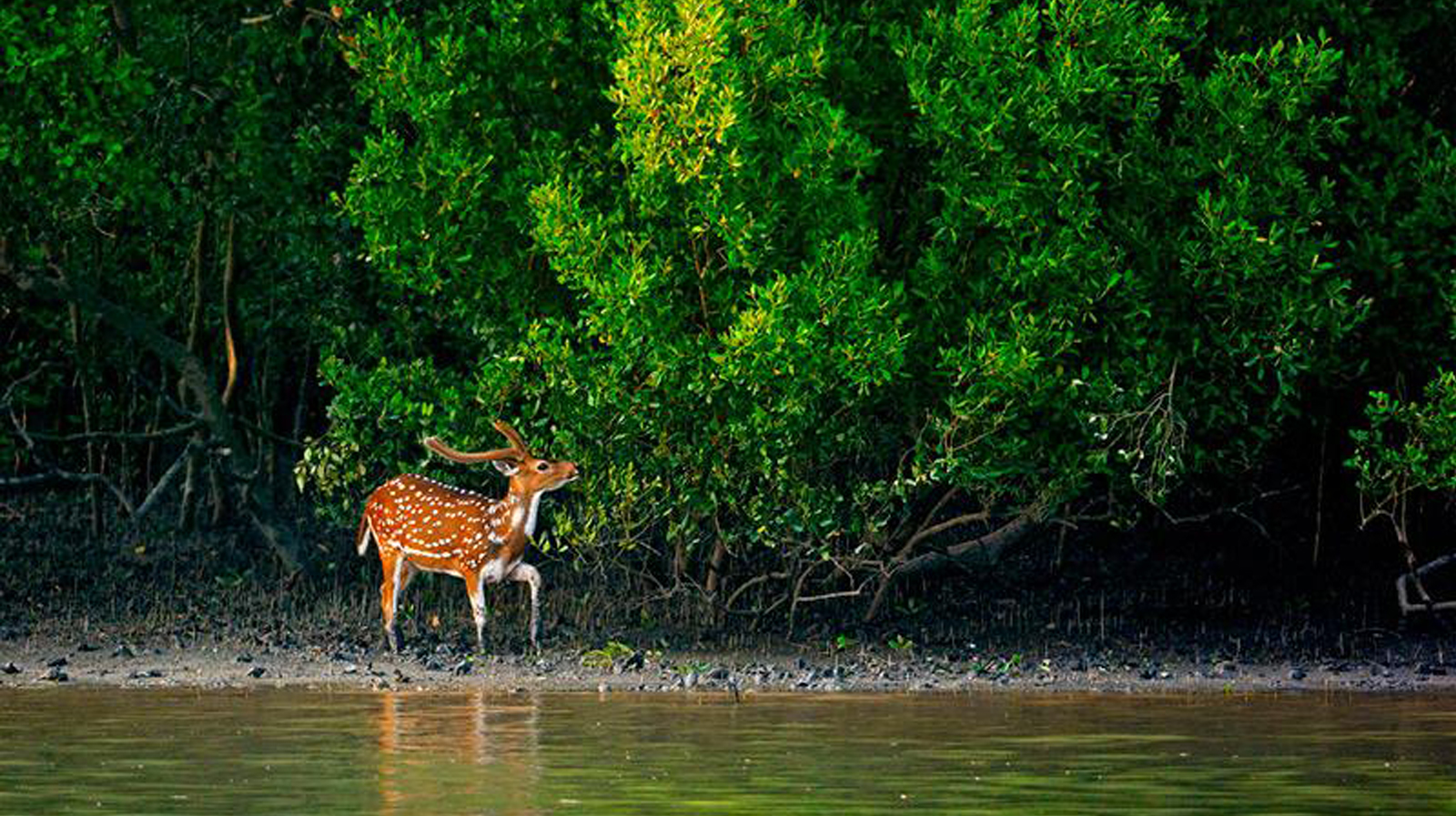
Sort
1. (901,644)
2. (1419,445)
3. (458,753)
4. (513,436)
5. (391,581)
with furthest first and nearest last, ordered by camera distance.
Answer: (391,581) < (901,644) < (513,436) < (1419,445) < (458,753)

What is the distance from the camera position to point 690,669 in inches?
797

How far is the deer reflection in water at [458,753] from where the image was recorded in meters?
12.7

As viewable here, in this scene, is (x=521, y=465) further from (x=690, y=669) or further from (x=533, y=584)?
(x=690, y=669)

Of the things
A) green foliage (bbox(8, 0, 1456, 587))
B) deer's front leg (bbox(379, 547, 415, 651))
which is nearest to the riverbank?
deer's front leg (bbox(379, 547, 415, 651))

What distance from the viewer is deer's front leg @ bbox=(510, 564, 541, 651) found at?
21391mm

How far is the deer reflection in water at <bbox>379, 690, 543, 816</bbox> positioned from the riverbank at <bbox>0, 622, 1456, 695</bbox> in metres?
1.34

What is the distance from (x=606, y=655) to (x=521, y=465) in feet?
5.23

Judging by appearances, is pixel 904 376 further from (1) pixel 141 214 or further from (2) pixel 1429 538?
(1) pixel 141 214

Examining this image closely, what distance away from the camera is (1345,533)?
2628 cm

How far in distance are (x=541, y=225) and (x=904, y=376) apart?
9.27 ft

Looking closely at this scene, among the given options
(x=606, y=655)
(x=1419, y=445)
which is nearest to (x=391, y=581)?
(x=606, y=655)

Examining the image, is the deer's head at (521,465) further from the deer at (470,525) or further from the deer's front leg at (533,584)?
the deer's front leg at (533,584)

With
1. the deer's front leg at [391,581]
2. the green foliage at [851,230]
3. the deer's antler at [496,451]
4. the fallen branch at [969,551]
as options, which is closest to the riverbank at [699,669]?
the deer's front leg at [391,581]

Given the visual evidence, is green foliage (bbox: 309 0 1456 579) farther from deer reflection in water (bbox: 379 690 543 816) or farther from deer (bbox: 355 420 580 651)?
deer reflection in water (bbox: 379 690 543 816)
